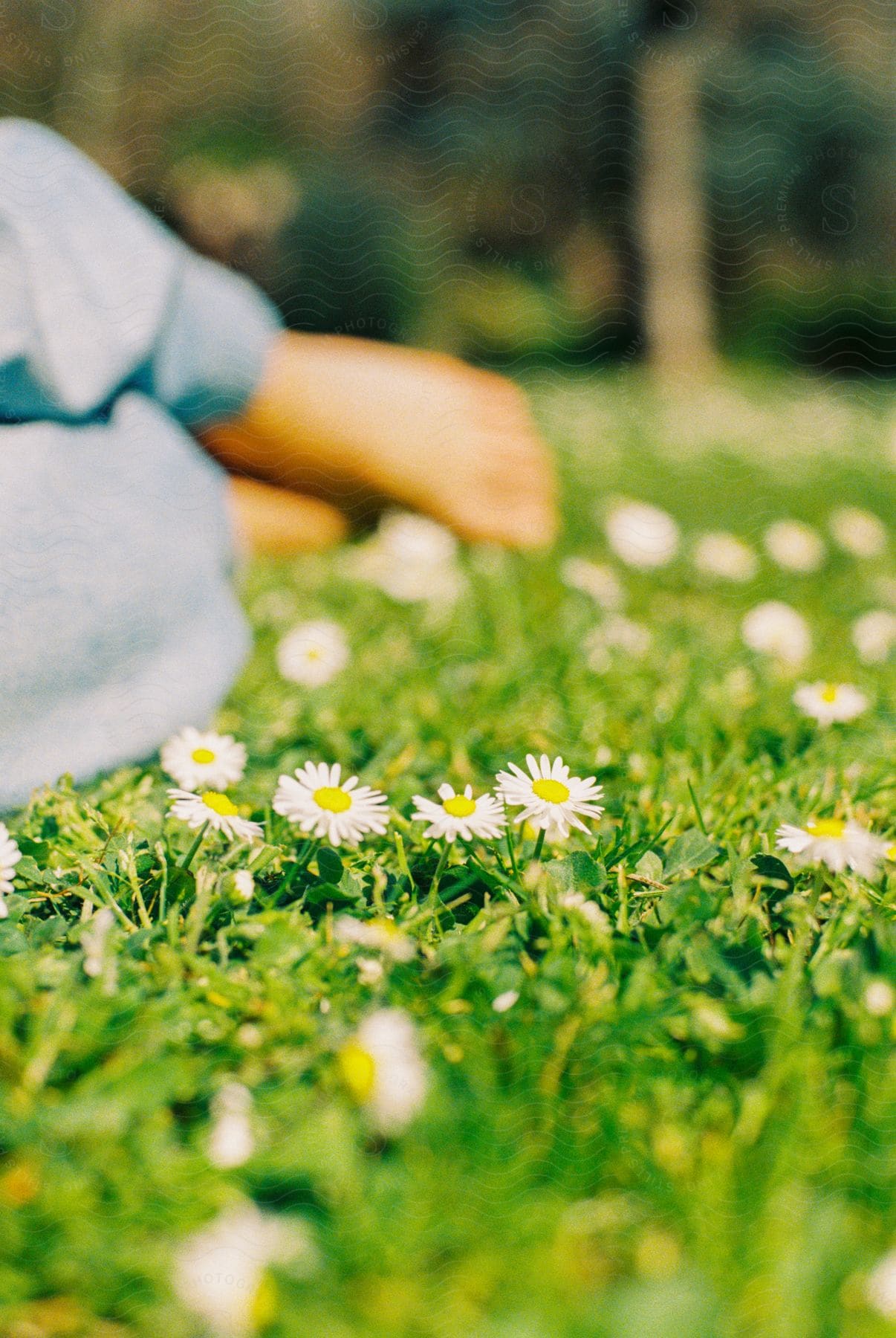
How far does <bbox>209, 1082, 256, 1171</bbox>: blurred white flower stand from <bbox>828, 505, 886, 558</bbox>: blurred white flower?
167 centimetres

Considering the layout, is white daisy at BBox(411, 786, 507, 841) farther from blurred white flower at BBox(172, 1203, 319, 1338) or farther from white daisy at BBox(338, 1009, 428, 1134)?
blurred white flower at BBox(172, 1203, 319, 1338)

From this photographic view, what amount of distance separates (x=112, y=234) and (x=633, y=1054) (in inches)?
37.1

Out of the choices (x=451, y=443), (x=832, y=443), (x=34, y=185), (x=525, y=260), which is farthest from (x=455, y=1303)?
(x=525, y=260)

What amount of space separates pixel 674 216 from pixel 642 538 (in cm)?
432

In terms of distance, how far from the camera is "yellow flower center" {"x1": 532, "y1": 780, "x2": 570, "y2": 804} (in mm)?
949

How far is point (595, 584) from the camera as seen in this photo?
5.59ft

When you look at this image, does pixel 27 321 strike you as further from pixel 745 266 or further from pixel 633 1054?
pixel 745 266

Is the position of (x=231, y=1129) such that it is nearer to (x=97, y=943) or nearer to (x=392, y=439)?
(x=97, y=943)

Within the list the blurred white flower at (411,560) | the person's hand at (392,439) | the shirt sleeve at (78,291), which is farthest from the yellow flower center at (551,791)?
the person's hand at (392,439)

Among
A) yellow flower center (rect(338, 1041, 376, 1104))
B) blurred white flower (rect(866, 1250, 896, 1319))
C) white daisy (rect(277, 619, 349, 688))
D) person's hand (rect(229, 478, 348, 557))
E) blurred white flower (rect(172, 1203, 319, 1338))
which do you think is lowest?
person's hand (rect(229, 478, 348, 557))

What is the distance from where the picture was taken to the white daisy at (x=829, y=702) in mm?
1247

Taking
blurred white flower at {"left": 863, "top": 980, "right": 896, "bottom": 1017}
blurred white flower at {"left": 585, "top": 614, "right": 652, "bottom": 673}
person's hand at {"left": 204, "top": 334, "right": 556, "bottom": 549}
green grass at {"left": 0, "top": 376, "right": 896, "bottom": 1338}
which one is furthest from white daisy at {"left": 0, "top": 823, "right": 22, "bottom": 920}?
person's hand at {"left": 204, "top": 334, "right": 556, "bottom": 549}

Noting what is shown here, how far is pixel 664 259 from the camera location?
5781 millimetres

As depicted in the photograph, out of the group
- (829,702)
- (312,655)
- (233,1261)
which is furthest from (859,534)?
(233,1261)
